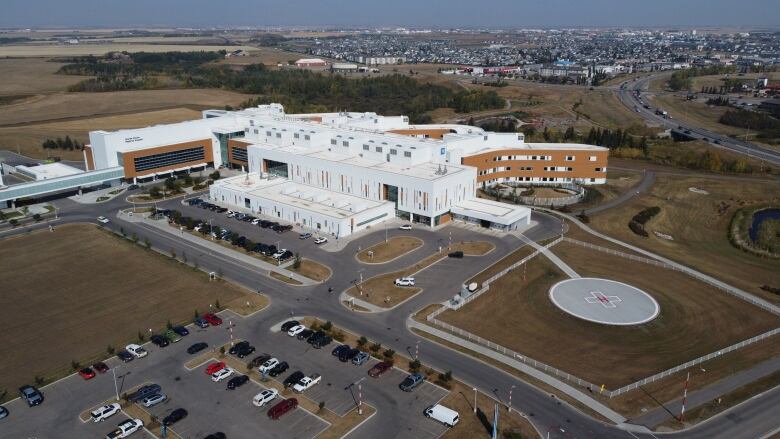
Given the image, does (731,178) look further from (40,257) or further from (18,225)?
(18,225)

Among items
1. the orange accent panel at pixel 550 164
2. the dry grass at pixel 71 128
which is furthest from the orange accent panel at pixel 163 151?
the orange accent panel at pixel 550 164

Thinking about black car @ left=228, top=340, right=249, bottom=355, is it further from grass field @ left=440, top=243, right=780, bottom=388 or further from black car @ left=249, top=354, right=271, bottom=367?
grass field @ left=440, top=243, right=780, bottom=388

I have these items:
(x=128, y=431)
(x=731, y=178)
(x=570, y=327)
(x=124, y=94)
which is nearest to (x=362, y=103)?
(x=124, y=94)

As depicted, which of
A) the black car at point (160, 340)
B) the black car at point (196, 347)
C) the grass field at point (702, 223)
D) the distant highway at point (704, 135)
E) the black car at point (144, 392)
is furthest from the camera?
the distant highway at point (704, 135)

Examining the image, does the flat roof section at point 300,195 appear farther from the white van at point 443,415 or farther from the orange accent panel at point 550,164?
the white van at point 443,415

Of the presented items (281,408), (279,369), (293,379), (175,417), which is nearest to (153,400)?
(175,417)

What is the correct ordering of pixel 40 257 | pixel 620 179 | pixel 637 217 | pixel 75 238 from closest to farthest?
pixel 40 257 < pixel 75 238 < pixel 637 217 < pixel 620 179

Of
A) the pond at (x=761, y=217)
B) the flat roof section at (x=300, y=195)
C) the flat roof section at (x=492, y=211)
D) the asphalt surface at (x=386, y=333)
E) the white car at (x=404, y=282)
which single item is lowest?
the pond at (x=761, y=217)
